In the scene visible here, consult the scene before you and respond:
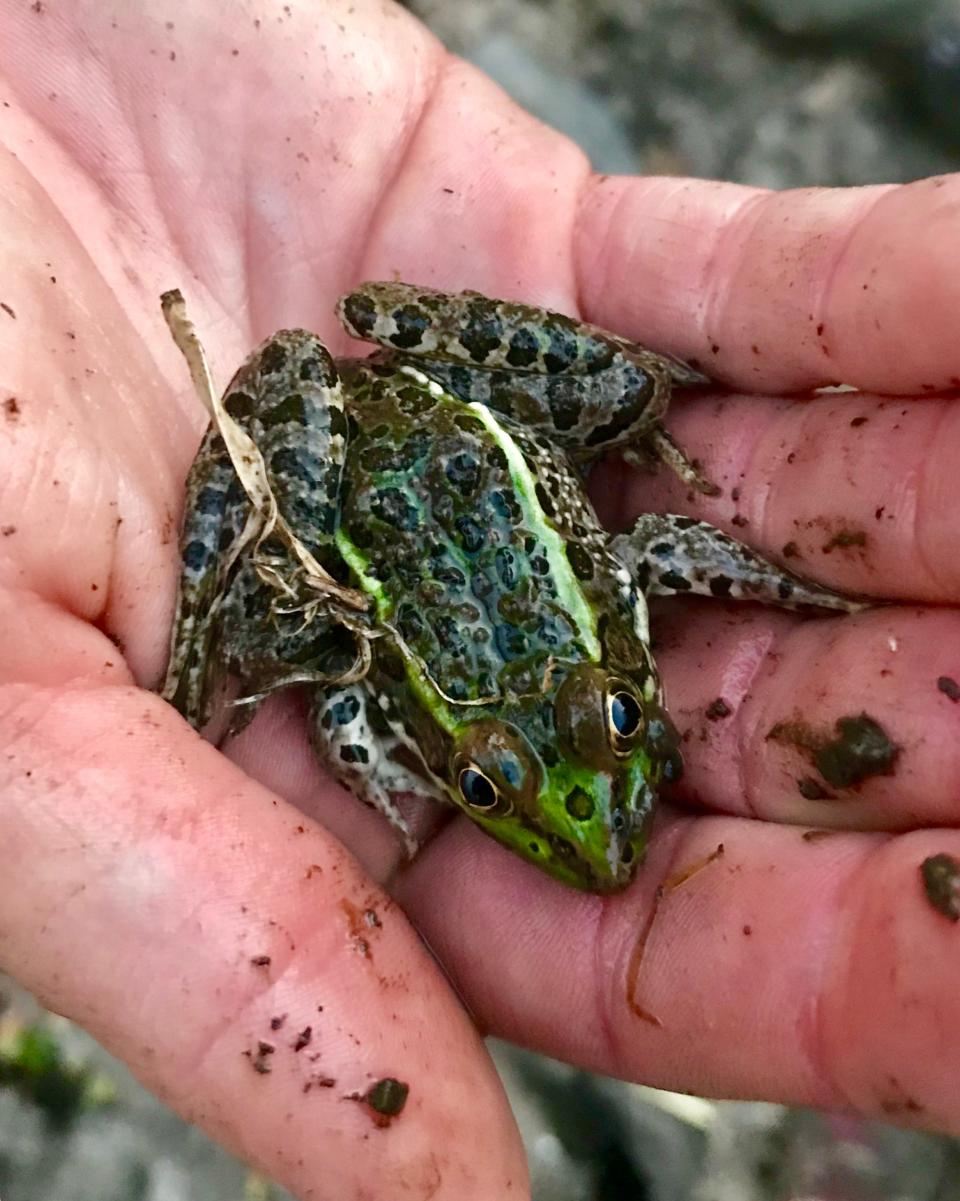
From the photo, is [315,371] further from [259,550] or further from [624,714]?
[624,714]

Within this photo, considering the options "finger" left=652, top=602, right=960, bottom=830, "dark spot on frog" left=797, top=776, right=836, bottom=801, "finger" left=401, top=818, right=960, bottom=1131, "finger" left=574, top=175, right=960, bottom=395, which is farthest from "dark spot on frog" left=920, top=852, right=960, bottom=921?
"finger" left=574, top=175, right=960, bottom=395

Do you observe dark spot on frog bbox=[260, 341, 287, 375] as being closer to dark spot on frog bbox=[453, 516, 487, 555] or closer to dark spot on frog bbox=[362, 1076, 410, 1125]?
dark spot on frog bbox=[453, 516, 487, 555]

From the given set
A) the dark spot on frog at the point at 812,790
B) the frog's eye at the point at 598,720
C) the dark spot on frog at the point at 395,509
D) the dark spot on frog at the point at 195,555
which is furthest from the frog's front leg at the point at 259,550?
the dark spot on frog at the point at 812,790

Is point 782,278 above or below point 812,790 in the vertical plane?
above

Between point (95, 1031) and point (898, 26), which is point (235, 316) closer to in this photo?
point (95, 1031)

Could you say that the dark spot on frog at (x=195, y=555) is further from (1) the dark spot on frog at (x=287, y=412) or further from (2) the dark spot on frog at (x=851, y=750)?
(2) the dark spot on frog at (x=851, y=750)

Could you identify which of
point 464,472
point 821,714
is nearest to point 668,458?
point 464,472

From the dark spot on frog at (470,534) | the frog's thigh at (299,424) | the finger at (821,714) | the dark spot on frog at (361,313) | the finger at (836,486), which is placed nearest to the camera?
the finger at (821,714)
